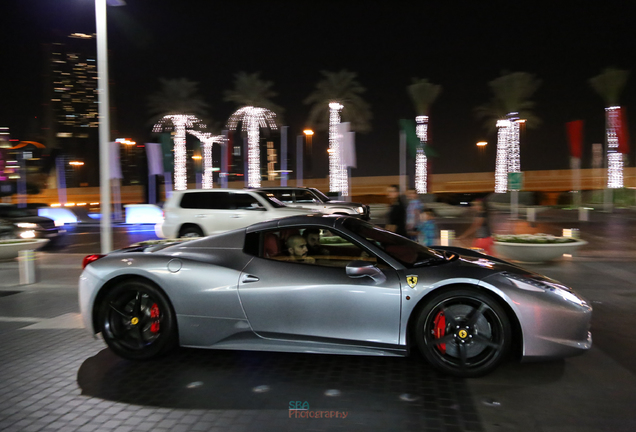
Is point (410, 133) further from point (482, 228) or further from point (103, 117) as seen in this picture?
point (103, 117)

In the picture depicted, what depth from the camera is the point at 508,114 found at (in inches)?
1523

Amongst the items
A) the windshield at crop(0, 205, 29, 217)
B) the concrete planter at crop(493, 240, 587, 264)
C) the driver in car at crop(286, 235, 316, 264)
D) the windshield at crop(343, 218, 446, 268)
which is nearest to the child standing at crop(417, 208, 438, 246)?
the concrete planter at crop(493, 240, 587, 264)

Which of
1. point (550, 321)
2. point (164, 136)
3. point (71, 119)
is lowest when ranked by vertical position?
point (550, 321)

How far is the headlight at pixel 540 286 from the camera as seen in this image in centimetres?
393

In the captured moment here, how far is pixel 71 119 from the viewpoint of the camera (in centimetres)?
7750

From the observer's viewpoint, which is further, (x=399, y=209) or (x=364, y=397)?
(x=399, y=209)

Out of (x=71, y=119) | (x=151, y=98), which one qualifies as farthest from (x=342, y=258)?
(x=71, y=119)

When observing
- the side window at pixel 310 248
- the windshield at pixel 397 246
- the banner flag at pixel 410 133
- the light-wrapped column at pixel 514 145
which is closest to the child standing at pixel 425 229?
the windshield at pixel 397 246

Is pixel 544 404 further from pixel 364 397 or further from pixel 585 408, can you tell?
pixel 364 397

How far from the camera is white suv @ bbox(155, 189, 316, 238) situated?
1267cm

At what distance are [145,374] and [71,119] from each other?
84683 millimetres

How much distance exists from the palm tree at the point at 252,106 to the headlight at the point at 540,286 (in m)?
36.2

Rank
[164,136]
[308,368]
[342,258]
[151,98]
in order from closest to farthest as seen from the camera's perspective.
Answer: [308,368] → [342,258] → [164,136] → [151,98]

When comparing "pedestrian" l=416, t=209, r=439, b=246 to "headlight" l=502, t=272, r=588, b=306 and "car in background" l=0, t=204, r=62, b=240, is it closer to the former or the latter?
"headlight" l=502, t=272, r=588, b=306
